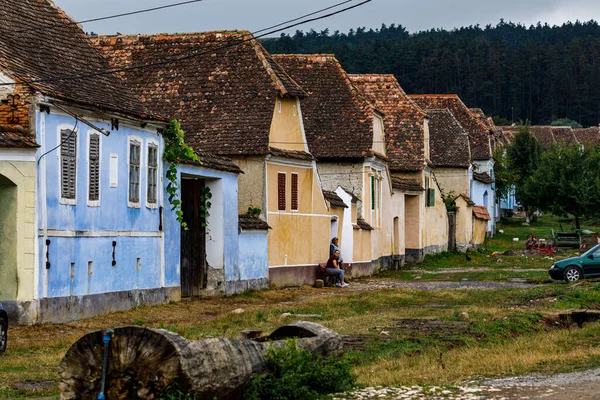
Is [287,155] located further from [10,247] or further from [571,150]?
[571,150]

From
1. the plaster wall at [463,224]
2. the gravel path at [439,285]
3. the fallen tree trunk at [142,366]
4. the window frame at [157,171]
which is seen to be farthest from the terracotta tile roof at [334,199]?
the fallen tree trunk at [142,366]

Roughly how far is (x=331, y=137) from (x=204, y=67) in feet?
26.8

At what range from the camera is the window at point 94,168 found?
25.2 m

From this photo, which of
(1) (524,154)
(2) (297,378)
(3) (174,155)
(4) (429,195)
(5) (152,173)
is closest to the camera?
(2) (297,378)

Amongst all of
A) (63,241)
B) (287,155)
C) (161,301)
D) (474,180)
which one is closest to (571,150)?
(474,180)

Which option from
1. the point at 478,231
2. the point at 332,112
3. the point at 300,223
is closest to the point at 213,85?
the point at 300,223

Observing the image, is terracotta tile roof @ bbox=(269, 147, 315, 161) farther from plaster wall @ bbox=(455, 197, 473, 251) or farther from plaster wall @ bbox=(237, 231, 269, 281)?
plaster wall @ bbox=(455, 197, 473, 251)

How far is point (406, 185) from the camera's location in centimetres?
5191

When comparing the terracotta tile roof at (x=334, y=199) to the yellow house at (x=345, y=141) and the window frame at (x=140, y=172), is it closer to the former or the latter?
the yellow house at (x=345, y=141)

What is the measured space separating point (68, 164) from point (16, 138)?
206 cm

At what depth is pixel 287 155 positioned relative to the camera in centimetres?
3653

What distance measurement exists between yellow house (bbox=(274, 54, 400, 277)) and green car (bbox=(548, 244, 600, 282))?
7.69m

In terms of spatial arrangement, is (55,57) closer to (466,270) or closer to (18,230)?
(18,230)

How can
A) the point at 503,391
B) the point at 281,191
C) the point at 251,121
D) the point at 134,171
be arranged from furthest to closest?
1. the point at 281,191
2. the point at 251,121
3. the point at 134,171
4. the point at 503,391
